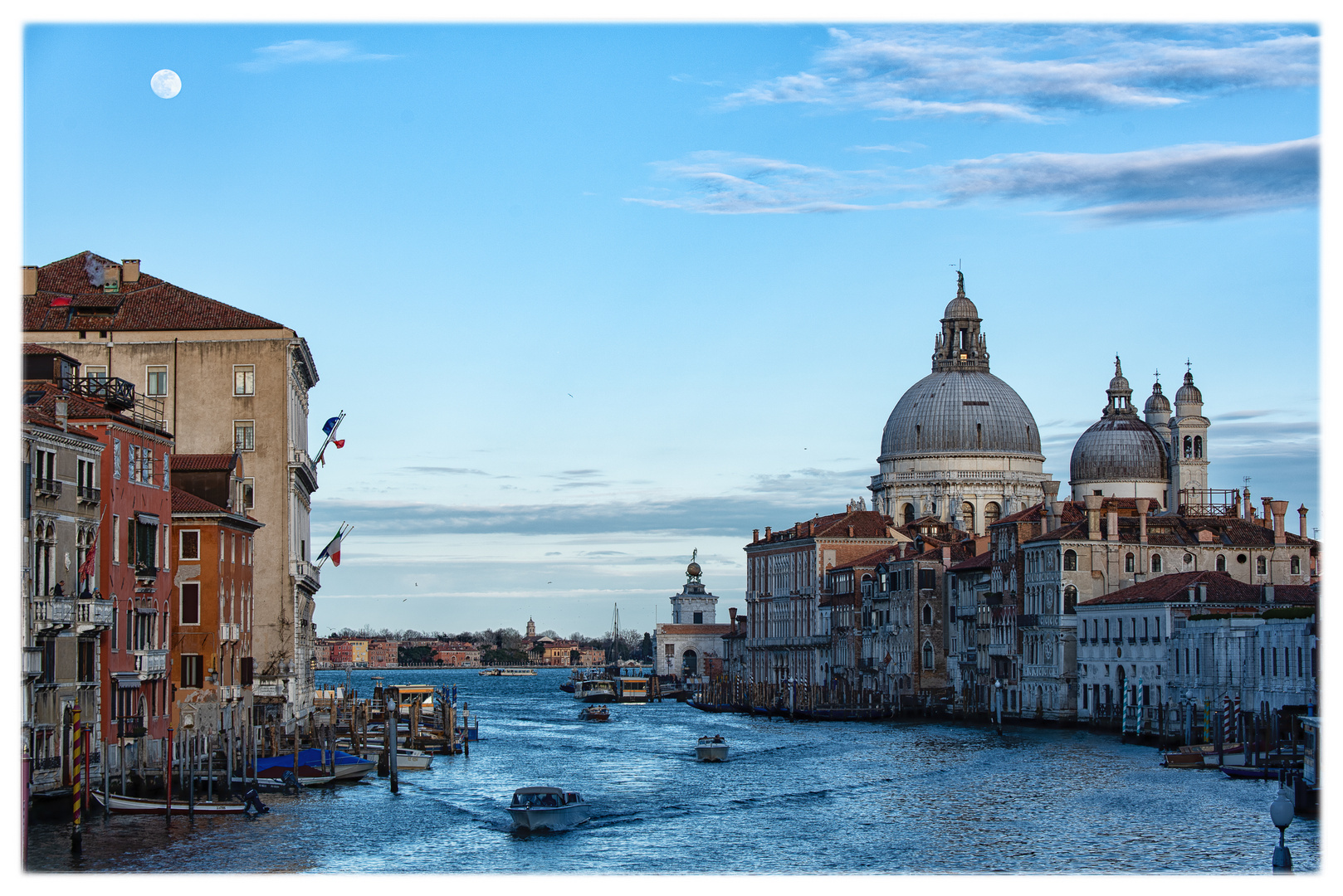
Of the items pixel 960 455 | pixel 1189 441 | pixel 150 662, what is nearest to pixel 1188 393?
pixel 1189 441

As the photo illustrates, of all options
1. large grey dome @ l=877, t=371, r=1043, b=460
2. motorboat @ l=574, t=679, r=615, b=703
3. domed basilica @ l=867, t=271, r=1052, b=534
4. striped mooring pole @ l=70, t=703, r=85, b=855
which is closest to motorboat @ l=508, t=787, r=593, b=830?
striped mooring pole @ l=70, t=703, r=85, b=855

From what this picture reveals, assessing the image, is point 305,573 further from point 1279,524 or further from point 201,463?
point 1279,524

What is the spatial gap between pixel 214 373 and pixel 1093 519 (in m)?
35.1

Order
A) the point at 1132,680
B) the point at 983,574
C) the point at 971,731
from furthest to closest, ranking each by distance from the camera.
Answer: the point at 983,574, the point at 971,731, the point at 1132,680

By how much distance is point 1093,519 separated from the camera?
72.3 meters

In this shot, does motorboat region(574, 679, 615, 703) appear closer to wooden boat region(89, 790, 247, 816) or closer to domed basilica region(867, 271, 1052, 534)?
domed basilica region(867, 271, 1052, 534)

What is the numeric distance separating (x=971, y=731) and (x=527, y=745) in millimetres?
16328

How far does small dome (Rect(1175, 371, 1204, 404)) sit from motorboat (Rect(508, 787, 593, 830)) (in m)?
67.9

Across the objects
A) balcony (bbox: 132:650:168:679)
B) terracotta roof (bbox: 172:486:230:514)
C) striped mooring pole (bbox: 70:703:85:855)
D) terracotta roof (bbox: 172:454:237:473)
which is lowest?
striped mooring pole (bbox: 70:703:85:855)

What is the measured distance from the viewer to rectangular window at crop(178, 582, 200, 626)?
4347 cm

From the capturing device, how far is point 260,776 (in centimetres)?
4272

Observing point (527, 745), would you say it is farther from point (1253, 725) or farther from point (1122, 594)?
point (1253, 725)

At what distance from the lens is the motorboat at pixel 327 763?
1731 inches
